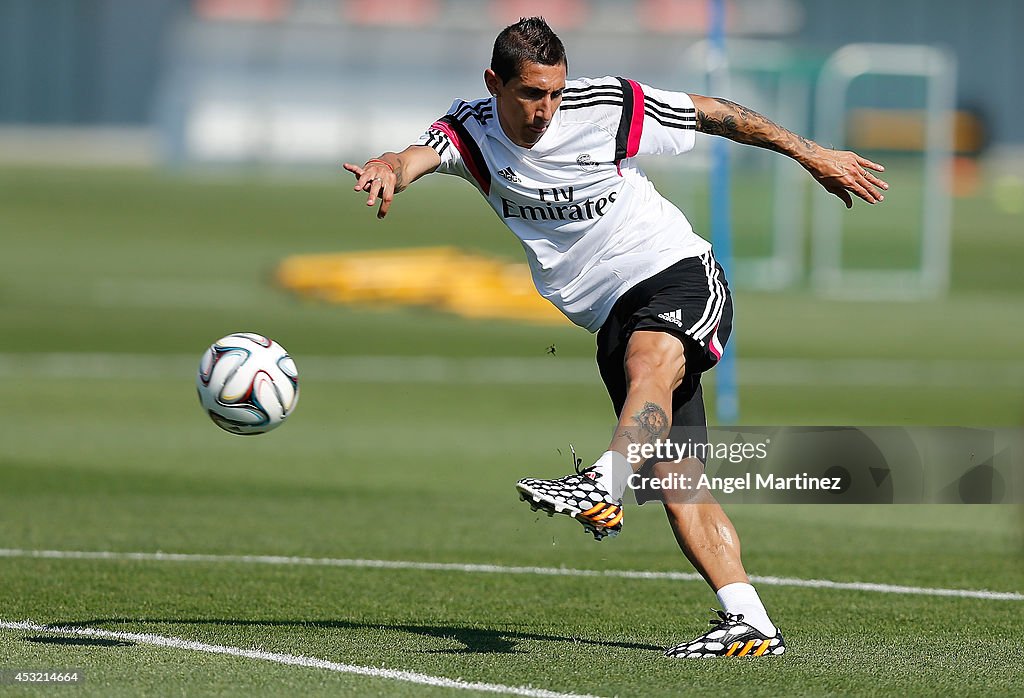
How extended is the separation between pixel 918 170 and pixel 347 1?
101ft

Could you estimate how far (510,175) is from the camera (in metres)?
7.08

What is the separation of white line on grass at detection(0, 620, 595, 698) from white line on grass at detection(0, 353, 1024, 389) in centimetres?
1243

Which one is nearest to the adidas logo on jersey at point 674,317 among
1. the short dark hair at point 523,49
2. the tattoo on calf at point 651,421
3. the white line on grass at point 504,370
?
the tattoo on calf at point 651,421

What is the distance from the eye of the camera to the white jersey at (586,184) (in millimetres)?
7047

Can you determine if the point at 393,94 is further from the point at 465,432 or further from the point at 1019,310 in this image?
the point at 465,432

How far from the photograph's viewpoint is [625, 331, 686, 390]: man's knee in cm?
659

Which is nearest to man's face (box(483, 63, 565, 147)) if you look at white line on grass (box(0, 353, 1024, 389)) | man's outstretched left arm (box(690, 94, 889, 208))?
man's outstretched left arm (box(690, 94, 889, 208))

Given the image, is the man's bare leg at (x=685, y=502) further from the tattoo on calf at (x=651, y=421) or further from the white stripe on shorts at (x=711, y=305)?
the white stripe on shorts at (x=711, y=305)

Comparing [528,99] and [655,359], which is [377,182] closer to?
[528,99]

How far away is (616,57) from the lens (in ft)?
204

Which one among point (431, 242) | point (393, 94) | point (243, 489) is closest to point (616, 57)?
point (393, 94)

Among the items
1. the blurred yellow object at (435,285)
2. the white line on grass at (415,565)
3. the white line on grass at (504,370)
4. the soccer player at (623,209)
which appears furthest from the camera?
the blurred yellow object at (435,285)

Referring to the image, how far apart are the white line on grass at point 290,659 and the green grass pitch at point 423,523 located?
6 cm

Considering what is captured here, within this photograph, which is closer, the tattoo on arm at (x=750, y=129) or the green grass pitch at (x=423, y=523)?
the green grass pitch at (x=423, y=523)
